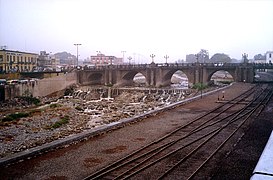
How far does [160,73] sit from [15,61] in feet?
130

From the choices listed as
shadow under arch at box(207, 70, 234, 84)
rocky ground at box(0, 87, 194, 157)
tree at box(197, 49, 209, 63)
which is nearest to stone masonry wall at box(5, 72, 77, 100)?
rocky ground at box(0, 87, 194, 157)

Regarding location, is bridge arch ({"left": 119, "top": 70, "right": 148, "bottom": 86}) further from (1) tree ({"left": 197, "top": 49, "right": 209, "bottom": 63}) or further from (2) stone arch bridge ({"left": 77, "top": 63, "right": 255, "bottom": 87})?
(1) tree ({"left": 197, "top": 49, "right": 209, "bottom": 63})

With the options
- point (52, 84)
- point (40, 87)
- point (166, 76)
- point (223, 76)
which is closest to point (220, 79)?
point (223, 76)

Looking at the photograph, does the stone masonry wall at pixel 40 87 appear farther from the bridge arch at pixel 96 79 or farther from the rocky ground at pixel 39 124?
the bridge arch at pixel 96 79

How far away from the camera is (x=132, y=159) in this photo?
12734 millimetres

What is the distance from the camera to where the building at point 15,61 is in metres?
71.2

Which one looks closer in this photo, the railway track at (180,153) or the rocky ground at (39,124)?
the railway track at (180,153)

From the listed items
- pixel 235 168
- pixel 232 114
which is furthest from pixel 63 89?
pixel 235 168

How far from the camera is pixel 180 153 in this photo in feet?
45.3

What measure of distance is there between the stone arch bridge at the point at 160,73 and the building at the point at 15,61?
758 inches

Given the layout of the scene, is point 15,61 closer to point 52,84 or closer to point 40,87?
point 52,84

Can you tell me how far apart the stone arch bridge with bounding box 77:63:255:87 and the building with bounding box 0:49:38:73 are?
19250 millimetres

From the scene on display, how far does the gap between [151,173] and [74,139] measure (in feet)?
19.7

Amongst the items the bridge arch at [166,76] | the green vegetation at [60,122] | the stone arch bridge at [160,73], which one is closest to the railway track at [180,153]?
the green vegetation at [60,122]
